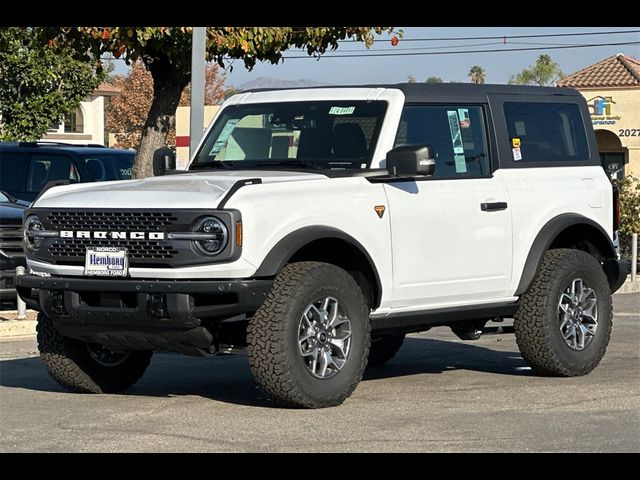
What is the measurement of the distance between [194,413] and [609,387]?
302 centimetres

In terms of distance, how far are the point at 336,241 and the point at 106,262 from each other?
146 cm

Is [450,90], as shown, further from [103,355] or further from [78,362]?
[78,362]

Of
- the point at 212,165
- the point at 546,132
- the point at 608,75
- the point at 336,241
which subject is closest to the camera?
the point at 336,241

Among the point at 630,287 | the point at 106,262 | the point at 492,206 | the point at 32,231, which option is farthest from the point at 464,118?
the point at 630,287

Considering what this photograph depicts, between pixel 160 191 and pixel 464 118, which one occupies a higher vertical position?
pixel 464 118

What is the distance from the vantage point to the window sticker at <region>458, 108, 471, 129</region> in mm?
10695

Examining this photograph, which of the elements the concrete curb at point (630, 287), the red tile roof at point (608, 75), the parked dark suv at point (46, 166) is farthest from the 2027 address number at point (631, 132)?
the parked dark suv at point (46, 166)

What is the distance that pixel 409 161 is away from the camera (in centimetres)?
959

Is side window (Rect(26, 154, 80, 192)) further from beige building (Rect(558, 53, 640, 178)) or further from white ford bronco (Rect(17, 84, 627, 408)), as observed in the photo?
beige building (Rect(558, 53, 640, 178))

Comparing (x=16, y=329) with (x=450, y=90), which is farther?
(x=16, y=329)

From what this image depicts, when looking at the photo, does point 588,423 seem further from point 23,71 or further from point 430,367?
point 23,71

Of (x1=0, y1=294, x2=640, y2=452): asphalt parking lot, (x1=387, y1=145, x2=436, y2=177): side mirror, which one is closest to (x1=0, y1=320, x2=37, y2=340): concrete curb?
(x1=0, y1=294, x2=640, y2=452): asphalt parking lot

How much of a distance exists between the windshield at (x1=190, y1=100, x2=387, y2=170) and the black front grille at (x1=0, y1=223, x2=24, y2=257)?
5708 mm

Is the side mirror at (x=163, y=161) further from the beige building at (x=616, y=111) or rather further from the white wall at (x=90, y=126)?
the white wall at (x=90, y=126)
